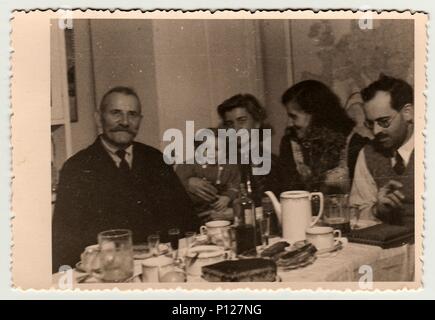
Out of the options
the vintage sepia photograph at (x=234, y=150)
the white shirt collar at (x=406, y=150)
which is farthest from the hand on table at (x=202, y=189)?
the white shirt collar at (x=406, y=150)

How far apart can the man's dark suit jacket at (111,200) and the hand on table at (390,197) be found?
1.52 feet

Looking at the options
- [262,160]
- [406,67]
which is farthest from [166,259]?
[406,67]

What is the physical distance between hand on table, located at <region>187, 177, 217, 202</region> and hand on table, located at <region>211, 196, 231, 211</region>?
0.04ft

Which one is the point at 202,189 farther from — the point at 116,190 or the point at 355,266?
the point at 355,266

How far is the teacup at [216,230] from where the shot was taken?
1.66m

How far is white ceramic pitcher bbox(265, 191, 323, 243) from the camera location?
165 cm

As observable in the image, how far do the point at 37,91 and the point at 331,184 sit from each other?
0.74m

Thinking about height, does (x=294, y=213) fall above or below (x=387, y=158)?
below

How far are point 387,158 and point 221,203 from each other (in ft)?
1.38

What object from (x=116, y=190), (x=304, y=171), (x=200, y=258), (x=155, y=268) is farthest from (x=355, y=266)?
(x=116, y=190)

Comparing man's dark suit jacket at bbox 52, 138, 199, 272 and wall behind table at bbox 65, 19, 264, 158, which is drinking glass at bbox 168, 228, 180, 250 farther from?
wall behind table at bbox 65, 19, 264, 158

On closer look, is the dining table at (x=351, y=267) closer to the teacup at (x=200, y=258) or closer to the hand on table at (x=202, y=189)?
the teacup at (x=200, y=258)

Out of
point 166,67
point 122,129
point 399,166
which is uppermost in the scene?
point 166,67

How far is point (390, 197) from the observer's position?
5.48 feet
